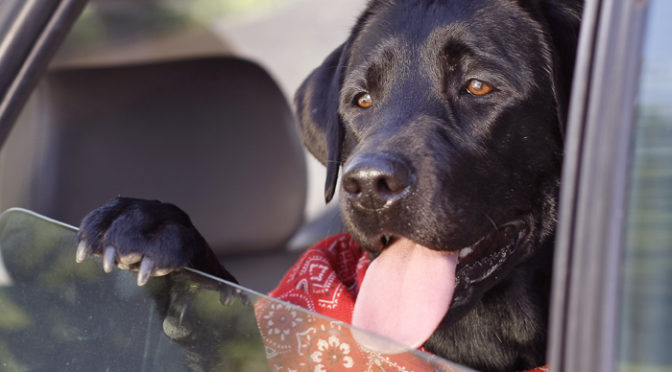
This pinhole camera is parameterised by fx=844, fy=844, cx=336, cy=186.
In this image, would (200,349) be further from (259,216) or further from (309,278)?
(259,216)

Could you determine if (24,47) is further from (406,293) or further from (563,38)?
(563,38)

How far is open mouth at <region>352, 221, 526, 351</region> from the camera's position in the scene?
1.56 meters

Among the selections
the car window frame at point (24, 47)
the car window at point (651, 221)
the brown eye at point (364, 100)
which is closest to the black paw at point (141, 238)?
the car window frame at point (24, 47)

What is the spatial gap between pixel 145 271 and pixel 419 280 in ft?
1.75

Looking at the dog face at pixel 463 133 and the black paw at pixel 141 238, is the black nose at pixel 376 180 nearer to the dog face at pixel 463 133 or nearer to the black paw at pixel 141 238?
the dog face at pixel 463 133

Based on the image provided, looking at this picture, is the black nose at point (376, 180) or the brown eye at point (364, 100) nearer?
the black nose at point (376, 180)

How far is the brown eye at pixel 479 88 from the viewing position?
1853mm

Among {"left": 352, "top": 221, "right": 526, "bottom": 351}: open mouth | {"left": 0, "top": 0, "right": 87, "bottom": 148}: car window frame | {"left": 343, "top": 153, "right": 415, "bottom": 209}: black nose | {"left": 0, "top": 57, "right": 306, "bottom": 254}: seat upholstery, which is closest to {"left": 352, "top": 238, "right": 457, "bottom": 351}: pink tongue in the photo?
{"left": 352, "top": 221, "right": 526, "bottom": 351}: open mouth

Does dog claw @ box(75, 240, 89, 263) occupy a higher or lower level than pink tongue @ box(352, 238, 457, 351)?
higher

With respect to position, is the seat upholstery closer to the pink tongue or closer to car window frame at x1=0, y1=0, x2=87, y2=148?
car window frame at x1=0, y1=0, x2=87, y2=148

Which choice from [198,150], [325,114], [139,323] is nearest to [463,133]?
[325,114]

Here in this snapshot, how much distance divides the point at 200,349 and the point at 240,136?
1674 mm

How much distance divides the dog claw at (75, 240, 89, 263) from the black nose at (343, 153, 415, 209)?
48 centimetres

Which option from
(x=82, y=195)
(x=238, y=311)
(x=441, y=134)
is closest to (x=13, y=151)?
(x=82, y=195)
